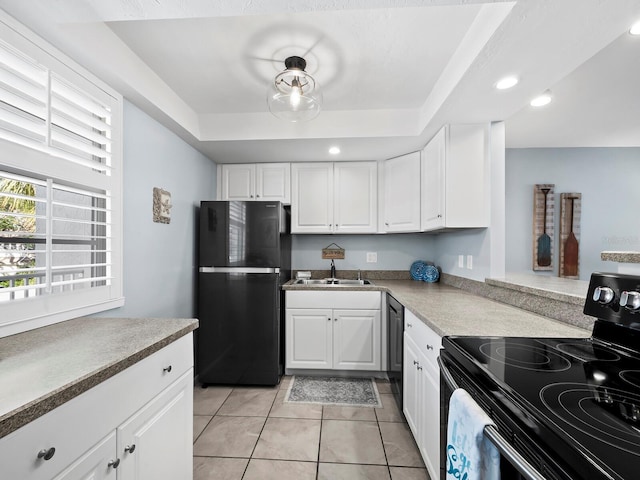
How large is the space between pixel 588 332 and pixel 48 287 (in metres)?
2.29

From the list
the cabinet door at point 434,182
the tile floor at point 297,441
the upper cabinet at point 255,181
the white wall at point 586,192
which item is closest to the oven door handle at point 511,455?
the tile floor at point 297,441

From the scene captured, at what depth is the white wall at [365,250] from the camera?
10.9ft

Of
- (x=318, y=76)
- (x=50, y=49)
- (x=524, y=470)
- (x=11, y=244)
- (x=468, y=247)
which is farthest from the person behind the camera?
(x=468, y=247)

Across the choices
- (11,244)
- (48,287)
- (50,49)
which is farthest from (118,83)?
(48,287)

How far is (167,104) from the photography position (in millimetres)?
2025

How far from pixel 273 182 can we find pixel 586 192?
329 centimetres

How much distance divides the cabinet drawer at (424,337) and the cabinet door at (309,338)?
94 centimetres

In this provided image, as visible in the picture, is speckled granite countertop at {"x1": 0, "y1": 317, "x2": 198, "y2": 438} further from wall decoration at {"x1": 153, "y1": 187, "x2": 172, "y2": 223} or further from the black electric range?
the black electric range

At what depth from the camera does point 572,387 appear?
2.48 feet

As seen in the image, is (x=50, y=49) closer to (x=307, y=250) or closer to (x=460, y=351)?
(x=460, y=351)

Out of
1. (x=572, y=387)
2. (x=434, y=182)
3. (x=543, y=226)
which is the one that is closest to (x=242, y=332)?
(x=434, y=182)

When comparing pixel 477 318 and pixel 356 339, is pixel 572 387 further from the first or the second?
pixel 356 339

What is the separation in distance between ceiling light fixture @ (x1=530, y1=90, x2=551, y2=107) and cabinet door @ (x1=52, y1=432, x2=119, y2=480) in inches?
111

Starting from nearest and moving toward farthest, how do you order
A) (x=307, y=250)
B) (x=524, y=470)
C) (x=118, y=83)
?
(x=524, y=470), (x=118, y=83), (x=307, y=250)
